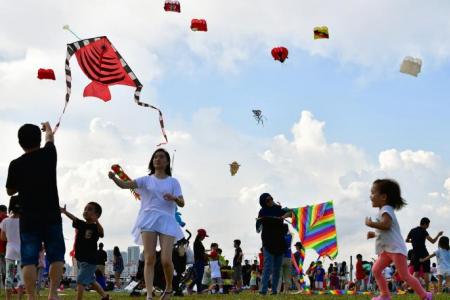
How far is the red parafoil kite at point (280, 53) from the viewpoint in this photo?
2422 cm

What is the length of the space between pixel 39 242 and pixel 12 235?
13.9 feet

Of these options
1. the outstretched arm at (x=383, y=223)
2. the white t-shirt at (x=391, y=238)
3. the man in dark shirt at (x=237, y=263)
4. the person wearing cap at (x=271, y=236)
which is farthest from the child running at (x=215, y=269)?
the outstretched arm at (x=383, y=223)

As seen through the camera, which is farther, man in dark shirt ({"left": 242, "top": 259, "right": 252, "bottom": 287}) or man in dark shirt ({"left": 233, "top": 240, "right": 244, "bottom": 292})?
man in dark shirt ({"left": 242, "top": 259, "right": 252, "bottom": 287})

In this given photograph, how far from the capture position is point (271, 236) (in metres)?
14.0

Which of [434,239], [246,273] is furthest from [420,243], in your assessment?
[246,273]

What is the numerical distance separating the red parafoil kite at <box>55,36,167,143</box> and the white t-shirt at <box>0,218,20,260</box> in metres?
6.63

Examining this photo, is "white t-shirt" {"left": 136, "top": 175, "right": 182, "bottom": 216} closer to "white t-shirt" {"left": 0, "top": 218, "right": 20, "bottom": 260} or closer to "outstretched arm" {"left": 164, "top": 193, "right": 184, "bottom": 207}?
"outstretched arm" {"left": 164, "top": 193, "right": 184, "bottom": 207}

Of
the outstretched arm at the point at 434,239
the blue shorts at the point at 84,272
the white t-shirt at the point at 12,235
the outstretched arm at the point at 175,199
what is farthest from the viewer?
the outstretched arm at the point at 434,239

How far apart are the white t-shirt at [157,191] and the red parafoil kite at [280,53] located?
15.3m

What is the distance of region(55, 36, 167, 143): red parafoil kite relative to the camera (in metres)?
17.6

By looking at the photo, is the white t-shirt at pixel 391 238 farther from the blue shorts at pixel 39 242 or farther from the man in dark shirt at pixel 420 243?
the man in dark shirt at pixel 420 243

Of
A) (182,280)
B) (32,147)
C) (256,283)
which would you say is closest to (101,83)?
(182,280)

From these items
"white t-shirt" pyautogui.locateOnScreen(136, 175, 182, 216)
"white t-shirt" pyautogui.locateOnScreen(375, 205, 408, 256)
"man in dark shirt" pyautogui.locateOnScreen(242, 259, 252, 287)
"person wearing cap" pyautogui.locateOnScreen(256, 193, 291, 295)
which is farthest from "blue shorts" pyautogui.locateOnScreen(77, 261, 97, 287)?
"man in dark shirt" pyautogui.locateOnScreen(242, 259, 252, 287)

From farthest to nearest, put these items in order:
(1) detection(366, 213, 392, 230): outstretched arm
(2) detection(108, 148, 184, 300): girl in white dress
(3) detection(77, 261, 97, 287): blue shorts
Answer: (3) detection(77, 261, 97, 287): blue shorts
(2) detection(108, 148, 184, 300): girl in white dress
(1) detection(366, 213, 392, 230): outstretched arm
